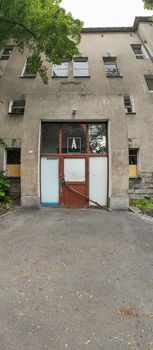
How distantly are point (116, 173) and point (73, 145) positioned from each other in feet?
7.76

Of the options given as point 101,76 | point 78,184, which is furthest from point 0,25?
point 78,184

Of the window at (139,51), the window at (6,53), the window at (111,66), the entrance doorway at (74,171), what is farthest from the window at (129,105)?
the window at (6,53)

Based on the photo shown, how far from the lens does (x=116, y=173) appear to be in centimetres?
1017

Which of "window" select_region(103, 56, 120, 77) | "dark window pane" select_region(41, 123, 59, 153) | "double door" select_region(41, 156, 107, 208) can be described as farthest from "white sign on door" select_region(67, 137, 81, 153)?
"window" select_region(103, 56, 120, 77)

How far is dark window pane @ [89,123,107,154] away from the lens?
35.7ft

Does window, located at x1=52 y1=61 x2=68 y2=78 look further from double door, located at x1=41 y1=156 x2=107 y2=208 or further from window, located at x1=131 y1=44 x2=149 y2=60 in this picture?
double door, located at x1=41 y1=156 x2=107 y2=208

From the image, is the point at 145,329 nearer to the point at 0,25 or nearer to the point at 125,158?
the point at 125,158

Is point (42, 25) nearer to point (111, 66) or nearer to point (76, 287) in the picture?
point (111, 66)

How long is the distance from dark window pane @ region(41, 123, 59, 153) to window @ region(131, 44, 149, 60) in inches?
354

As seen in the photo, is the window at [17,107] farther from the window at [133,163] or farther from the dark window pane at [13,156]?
the window at [133,163]

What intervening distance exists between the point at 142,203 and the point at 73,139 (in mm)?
4386

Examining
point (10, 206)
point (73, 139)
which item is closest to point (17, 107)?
point (73, 139)

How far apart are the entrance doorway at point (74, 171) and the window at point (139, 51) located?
816 centimetres

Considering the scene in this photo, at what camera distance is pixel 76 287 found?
407 cm
